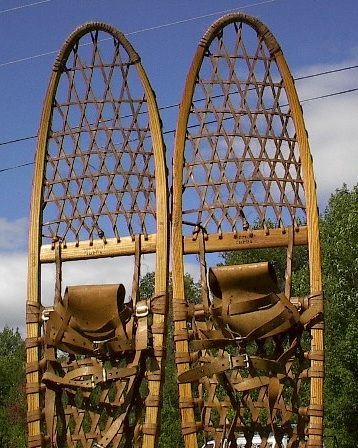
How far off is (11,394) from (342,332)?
18456 mm

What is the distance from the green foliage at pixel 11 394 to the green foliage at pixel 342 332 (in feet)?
27.5

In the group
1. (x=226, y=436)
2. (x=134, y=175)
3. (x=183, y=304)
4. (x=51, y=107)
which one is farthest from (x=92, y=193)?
(x=226, y=436)

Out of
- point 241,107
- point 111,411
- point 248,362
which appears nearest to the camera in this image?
point 248,362

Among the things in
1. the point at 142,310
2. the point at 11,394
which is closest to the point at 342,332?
the point at 142,310

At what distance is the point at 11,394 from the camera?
30.7m

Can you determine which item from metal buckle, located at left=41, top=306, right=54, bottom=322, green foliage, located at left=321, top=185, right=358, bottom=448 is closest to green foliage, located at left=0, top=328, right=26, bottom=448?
green foliage, located at left=321, top=185, right=358, bottom=448

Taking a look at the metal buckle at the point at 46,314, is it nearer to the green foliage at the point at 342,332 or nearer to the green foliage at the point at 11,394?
the green foliage at the point at 342,332

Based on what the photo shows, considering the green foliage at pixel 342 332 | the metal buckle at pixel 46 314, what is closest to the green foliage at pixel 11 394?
the green foliage at pixel 342 332

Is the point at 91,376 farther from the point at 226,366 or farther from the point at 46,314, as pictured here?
the point at 226,366

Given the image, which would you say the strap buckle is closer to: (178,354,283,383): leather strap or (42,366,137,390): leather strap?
(42,366,137,390): leather strap

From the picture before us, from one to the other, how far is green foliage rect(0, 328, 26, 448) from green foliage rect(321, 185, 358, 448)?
27.5 ft

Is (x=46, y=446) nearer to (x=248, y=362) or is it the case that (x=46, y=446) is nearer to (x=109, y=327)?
(x=109, y=327)

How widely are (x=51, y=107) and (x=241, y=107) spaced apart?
132cm

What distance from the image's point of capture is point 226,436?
4652mm
